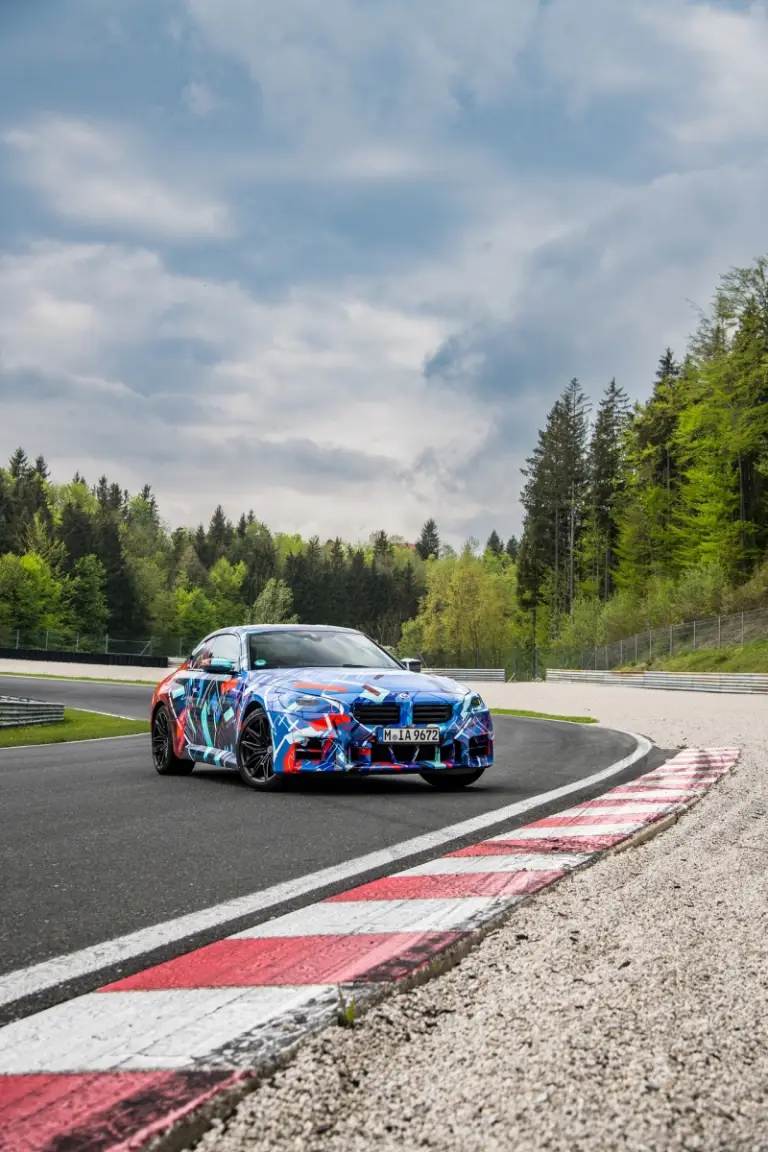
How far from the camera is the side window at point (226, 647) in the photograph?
10.1 meters

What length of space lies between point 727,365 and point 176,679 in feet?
179

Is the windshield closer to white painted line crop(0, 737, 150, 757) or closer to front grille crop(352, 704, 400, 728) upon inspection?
front grille crop(352, 704, 400, 728)

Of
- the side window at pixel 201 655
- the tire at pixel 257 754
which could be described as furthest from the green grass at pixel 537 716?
the tire at pixel 257 754

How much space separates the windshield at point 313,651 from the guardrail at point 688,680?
111 feet

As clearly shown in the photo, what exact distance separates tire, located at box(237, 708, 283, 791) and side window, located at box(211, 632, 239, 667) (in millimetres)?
918

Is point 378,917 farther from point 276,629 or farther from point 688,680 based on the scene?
point 688,680

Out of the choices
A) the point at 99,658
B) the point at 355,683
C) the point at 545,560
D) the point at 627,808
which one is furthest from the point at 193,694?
the point at 545,560

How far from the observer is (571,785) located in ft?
31.1

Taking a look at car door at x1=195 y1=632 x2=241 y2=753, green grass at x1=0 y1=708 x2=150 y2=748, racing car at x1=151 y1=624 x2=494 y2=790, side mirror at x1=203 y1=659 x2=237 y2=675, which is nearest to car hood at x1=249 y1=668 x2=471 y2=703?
racing car at x1=151 y1=624 x2=494 y2=790

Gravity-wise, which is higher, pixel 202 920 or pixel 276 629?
pixel 276 629

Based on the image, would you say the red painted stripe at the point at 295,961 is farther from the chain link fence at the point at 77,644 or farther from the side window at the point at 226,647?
the chain link fence at the point at 77,644

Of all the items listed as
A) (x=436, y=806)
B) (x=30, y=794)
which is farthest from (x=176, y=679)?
(x=436, y=806)

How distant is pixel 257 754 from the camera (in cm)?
901

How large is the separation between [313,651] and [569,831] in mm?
4200
